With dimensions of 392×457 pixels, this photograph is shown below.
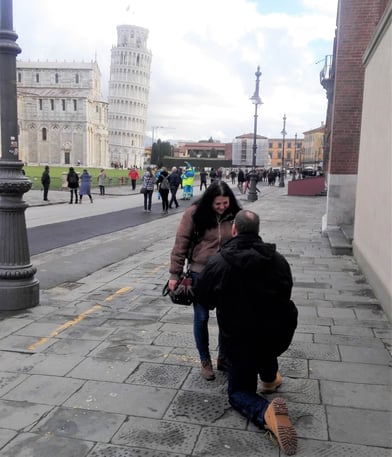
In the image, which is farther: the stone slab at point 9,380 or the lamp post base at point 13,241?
the lamp post base at point 13,241

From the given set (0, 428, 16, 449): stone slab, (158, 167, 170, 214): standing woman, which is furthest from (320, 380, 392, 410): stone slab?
(158, 167, 170, 214): standing woman

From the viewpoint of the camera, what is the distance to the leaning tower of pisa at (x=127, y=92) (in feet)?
472

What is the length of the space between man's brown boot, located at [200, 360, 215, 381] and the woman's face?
1.23m

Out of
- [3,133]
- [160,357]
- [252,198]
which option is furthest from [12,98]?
[252,198]

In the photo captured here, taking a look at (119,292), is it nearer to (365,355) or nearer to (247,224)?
(365,355)

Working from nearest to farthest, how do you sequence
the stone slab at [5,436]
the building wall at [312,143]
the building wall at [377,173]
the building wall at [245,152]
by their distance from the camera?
the stone slab at [5,436] → the building wall at [377,173] → the building wall at [245,152] → the building wall at [312,143]

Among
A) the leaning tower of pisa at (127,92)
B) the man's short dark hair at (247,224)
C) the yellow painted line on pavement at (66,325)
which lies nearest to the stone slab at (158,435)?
the man's short dark hair at (247,224)

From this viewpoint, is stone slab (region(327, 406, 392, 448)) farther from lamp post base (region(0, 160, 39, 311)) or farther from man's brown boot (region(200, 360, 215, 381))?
lamp post base (region(0, 160, 39, 311))

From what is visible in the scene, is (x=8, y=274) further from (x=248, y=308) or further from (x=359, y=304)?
(x=359, y=304)

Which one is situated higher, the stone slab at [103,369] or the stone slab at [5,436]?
the stone slab at [5,436]

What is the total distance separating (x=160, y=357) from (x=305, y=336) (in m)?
1.59

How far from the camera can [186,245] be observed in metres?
3.94

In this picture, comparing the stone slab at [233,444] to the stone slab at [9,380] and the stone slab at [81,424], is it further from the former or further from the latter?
the stone slab at [9,380]

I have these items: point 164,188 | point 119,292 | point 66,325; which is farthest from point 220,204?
point 164,188
